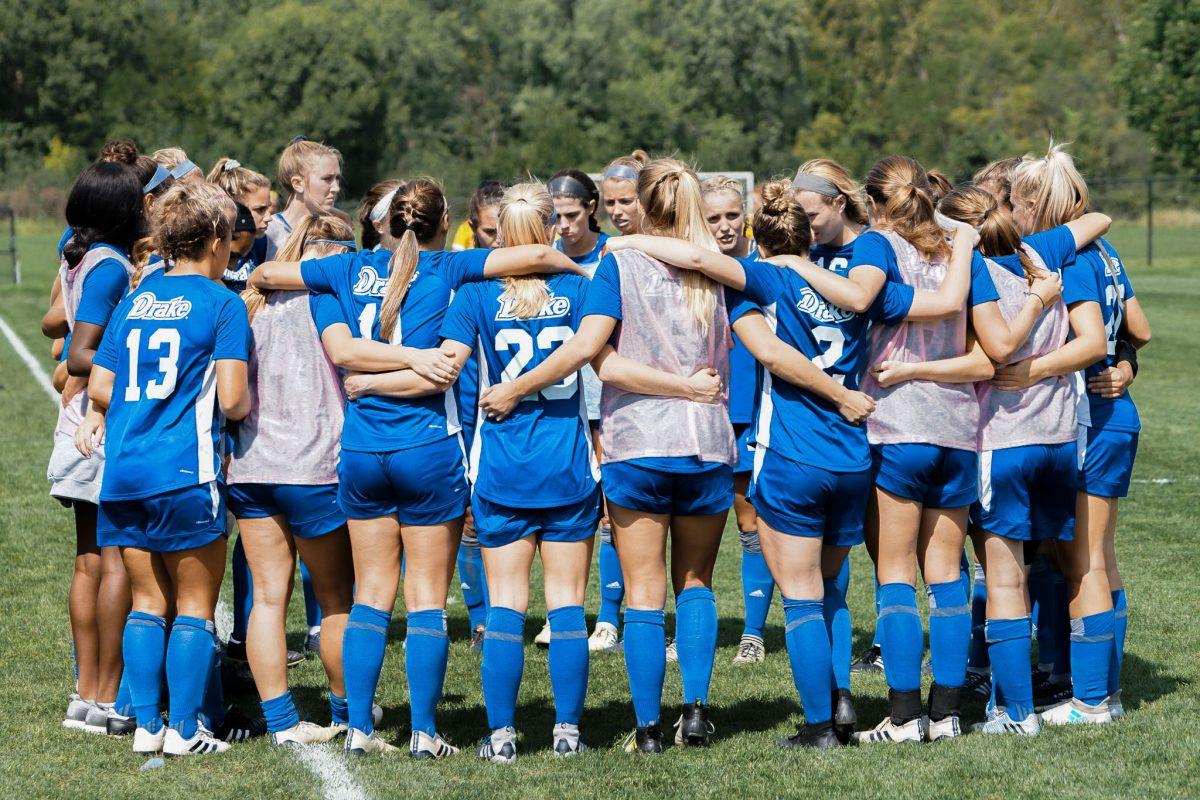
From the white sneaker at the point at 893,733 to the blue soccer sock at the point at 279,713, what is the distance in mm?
1999

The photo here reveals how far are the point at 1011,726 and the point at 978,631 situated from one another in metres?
1.04

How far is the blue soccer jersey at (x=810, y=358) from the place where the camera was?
15.5ft

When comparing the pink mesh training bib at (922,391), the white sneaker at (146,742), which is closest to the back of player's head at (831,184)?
the pink mesh training bib at (922,391)

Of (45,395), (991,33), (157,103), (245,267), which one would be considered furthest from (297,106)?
(245,267)

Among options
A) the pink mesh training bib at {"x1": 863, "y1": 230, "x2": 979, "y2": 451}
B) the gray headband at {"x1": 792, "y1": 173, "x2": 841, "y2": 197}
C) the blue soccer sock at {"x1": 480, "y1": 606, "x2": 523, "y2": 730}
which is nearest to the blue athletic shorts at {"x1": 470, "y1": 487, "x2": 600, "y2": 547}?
the blue soccer sock at {"x1": 480, "y1": 606, "x2": 523, "y2": 730}

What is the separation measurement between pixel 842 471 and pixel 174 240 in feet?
7.80

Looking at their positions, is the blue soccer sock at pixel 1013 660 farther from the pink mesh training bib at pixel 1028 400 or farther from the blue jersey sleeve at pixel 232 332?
the blue jersey sleeve at pixel 232 332

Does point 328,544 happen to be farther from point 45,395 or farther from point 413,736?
point 45,395

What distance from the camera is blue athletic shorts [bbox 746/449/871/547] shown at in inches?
185

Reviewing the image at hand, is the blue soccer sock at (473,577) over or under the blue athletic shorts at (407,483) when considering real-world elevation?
under

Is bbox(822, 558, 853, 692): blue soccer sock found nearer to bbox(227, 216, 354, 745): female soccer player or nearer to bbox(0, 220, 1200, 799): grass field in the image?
bbox(0, 220, 1200, 799): grass field

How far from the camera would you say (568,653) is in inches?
187

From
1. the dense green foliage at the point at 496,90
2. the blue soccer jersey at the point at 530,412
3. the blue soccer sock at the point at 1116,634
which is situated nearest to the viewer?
the blue soccer jersey at the point at 530,412

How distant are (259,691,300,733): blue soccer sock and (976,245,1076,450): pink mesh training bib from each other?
8.57ft
